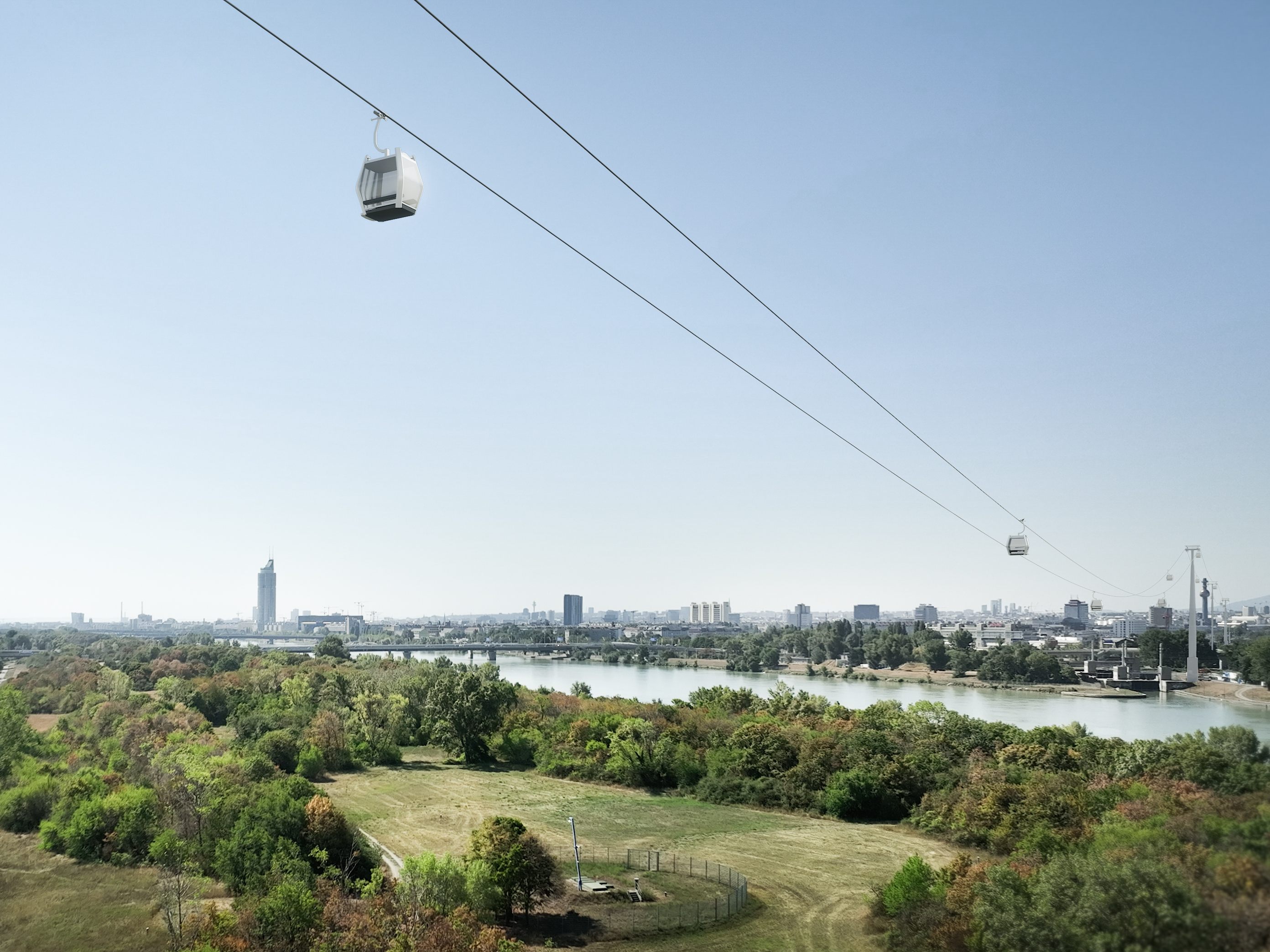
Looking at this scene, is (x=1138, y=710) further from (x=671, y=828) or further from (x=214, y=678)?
(x=214, y=678)

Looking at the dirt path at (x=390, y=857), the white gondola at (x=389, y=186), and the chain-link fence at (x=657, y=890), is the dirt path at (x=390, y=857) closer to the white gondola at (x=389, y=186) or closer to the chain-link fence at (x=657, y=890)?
the chain-link fence at (x=657, y=890)

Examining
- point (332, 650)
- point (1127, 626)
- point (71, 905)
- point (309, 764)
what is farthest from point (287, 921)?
point (1127, 626)

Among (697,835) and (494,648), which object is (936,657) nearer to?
(494,648)

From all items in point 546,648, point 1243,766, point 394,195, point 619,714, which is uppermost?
point 394,195

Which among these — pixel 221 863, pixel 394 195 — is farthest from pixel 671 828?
pixel 394 195

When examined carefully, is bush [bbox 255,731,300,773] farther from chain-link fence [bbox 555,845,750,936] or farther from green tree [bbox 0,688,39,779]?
chain-link fence [bbox 555,845,750,936]

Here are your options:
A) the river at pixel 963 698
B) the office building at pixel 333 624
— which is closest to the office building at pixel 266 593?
the office building at pixel 333 624
